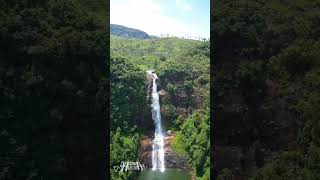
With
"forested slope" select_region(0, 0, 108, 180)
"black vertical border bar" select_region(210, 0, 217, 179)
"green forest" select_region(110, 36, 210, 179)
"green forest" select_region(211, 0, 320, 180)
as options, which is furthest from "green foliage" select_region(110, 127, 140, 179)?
"green forest" select_region(211, 0, 320, 180)

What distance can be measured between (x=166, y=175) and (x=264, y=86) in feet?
12.0

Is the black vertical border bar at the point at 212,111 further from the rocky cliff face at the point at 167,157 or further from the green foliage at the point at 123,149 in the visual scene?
the green foliage at the point at 123,149

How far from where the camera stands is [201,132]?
1838 centimetres

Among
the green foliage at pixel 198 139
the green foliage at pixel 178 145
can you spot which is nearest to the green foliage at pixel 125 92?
the green foliage at pixel 178 145

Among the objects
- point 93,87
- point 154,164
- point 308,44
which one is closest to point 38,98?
point 93,87

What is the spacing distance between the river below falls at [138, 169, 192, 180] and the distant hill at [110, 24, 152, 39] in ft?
15.0

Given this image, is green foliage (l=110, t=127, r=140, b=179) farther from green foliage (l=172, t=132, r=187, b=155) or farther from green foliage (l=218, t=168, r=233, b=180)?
green foliage (l=218, t=168, r=233, b=180)

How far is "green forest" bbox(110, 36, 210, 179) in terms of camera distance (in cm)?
1817

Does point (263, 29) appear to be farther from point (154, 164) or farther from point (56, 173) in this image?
point (56, 173)

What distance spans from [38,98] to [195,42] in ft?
18.9

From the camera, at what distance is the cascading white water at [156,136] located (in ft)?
58.8

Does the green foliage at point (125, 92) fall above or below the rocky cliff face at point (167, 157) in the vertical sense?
above

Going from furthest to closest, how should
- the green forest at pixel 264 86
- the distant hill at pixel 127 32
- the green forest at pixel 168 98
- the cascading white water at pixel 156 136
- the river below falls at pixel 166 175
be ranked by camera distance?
the distant hill at pixel 127 32 < the green forest at pixel 168 98 < the cascading white water at pixel 156 136 < the river below falls at pixel 166 175 < the green forest at pixel 264 86

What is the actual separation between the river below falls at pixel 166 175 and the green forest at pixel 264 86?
4.96 ft
